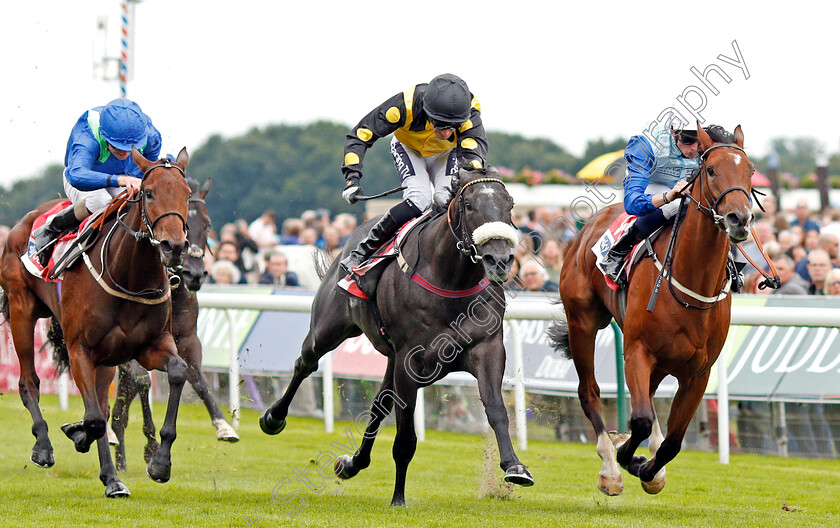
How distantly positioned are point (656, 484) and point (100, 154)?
374 cm

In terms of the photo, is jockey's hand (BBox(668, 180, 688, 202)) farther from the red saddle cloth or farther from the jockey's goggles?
the red saddle cloth

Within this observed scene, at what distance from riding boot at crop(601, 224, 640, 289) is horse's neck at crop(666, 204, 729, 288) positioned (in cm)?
56

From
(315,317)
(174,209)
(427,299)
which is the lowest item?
(315,317)

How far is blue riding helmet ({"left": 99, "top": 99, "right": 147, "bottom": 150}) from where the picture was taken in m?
6.54

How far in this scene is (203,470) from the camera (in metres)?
7.98

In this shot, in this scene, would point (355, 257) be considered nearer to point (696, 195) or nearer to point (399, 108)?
point (399, 108)

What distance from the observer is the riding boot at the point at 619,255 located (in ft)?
20.7

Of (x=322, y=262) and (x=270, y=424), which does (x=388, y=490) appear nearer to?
(x=270, y=424)

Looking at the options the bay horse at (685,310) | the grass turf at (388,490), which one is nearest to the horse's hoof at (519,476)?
the grass turf at (388,490)

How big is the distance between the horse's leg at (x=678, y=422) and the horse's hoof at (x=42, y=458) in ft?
11.2

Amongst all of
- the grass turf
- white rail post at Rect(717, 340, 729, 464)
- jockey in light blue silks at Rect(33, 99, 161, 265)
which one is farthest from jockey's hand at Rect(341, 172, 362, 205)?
white rail post at Rect(717, 340, 729, 464)

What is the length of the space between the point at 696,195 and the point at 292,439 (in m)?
4.87

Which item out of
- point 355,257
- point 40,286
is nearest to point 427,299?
point 355,257

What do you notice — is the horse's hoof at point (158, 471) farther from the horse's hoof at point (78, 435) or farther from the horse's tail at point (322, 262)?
the horse's tail at point (322, 262)
